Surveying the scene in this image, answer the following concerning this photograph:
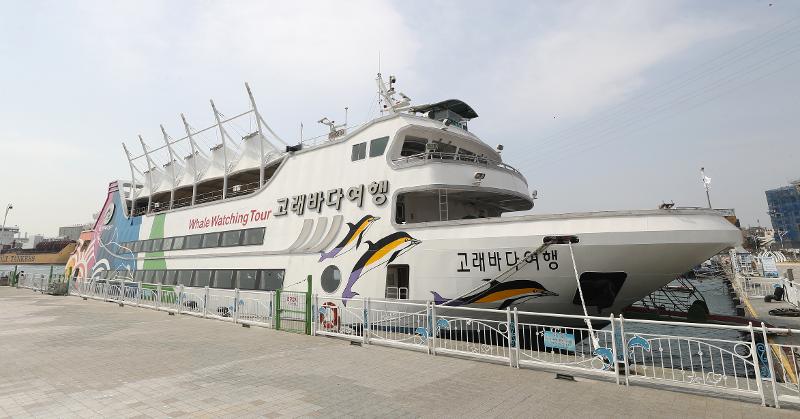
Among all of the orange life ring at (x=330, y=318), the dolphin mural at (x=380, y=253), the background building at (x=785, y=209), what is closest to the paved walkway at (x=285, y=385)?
the orange life ring at (x=330, y=318)

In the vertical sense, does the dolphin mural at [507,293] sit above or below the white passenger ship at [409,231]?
below

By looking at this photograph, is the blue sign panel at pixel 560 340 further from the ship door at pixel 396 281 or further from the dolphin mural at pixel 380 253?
the ship door at pixel 396 281

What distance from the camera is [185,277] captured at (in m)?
22.0

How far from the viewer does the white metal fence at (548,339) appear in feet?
21.4

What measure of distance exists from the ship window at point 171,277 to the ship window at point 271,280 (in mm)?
8220

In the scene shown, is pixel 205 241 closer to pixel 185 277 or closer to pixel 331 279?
pixel 185 277

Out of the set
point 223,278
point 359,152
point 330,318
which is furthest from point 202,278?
point 330,318

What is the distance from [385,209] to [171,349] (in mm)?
7510

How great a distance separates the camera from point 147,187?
30578 millimetres

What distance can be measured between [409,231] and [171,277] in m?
17.2

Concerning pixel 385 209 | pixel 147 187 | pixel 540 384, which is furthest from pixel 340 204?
pixel 147 187

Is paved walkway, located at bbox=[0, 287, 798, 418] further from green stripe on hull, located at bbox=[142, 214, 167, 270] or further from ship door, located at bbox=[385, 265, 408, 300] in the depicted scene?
green stripe on hull, located at bbox=[142, 214, 167, 270]

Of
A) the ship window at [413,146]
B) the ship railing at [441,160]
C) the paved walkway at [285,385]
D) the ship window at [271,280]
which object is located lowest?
the paved walkway at [285,385]

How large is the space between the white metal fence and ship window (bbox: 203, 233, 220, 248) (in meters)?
2.51
